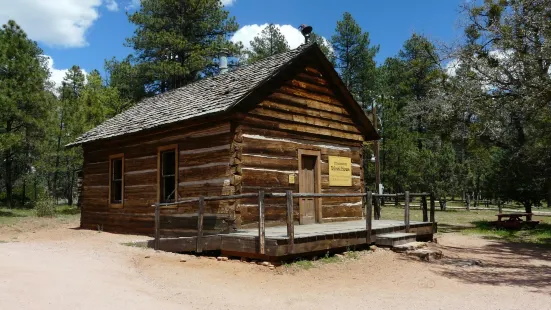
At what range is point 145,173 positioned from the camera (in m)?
14.9

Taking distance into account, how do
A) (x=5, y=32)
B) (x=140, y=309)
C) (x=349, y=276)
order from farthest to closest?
(x=5, y=32), (x=349, y=276), (x=140, y=309)

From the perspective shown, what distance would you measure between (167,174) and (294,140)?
13.7 ft

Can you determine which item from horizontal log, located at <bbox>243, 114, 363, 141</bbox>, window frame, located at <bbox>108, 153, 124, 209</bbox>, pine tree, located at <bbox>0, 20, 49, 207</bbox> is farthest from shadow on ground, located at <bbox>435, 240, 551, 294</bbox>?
pine tree, located at <bbox>0, 20, 49, 207</bbox>

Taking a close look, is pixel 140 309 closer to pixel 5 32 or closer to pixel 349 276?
pixel 349 276

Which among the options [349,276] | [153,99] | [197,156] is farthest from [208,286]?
[153,99]

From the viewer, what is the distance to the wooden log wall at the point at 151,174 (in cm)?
1218

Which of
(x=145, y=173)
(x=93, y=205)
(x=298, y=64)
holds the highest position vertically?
(x=298, y=64)

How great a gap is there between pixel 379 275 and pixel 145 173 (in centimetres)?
864

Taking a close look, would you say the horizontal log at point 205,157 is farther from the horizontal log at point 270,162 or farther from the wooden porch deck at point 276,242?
the wooden porch deck at point 276,242

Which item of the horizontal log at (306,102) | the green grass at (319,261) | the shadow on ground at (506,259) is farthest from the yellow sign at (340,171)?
the green grass at (319,261)

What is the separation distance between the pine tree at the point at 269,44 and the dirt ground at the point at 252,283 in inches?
1473

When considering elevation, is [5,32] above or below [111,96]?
above

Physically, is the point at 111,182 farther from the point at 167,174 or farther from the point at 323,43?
the point at 323,43

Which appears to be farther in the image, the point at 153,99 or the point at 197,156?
the point at 153,99
